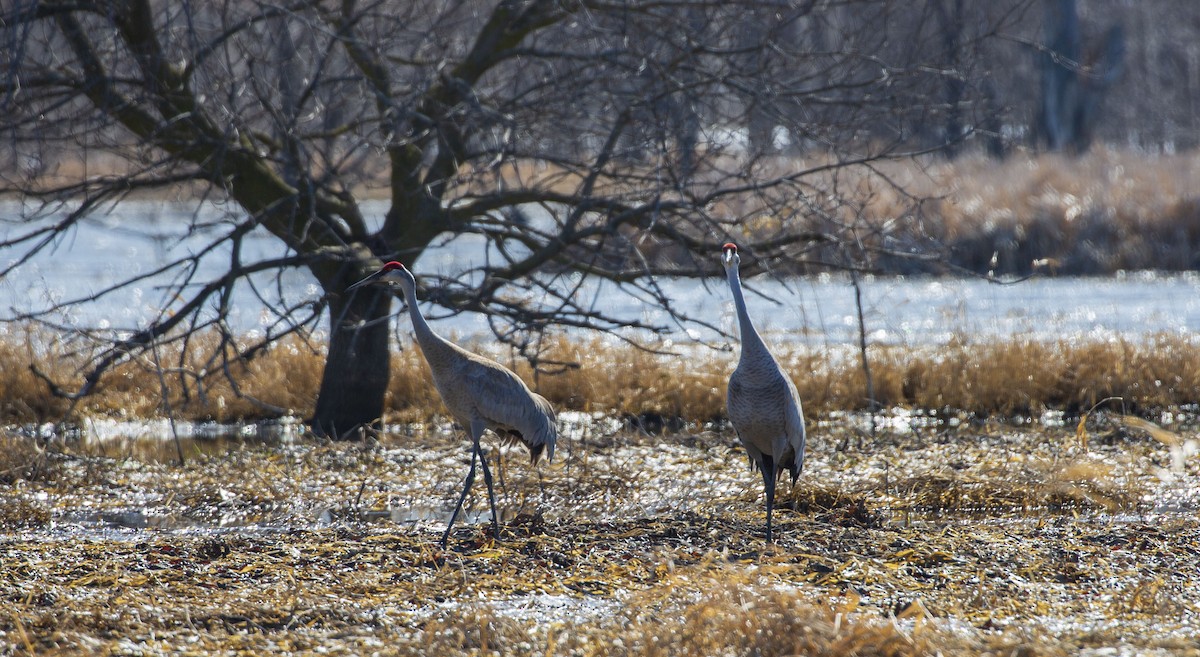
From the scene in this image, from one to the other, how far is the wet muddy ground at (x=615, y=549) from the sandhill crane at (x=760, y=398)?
0.42 meters

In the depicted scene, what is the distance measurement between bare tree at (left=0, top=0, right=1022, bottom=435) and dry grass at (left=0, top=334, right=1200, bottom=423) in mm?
1320

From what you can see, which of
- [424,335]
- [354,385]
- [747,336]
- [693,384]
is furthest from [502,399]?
[693,384]

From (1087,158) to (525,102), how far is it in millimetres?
19443

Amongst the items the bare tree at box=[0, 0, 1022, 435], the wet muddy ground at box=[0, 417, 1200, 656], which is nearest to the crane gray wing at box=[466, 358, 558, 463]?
the wet muddy ground at box=[0, 417, 1200, 656]

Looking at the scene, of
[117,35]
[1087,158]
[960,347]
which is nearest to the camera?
[117,35]

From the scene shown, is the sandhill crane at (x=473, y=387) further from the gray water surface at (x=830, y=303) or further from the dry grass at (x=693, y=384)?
the gray water surface at (x=830, y=303)

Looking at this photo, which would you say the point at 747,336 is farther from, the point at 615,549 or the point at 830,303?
the point at 830,303

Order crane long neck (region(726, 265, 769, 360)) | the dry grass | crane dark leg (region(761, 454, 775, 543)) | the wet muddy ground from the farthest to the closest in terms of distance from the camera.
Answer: the dry grass → crane dark leg (region(761, 454, 775, 543)) → crane long neck (region(726, 265, 769, 360)) → the wet muddy ground

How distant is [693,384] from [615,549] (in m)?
4.55

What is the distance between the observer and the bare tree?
24.2 feet

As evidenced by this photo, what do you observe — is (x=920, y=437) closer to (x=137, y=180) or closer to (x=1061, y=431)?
(x=1061, y=431)

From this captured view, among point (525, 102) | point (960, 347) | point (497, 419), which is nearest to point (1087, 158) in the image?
point (960, 347)

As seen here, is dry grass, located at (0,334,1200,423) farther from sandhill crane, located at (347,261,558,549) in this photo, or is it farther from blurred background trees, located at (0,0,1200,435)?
sandhill crane, located at (347,261,558,549)

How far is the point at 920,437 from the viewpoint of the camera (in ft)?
28.7
